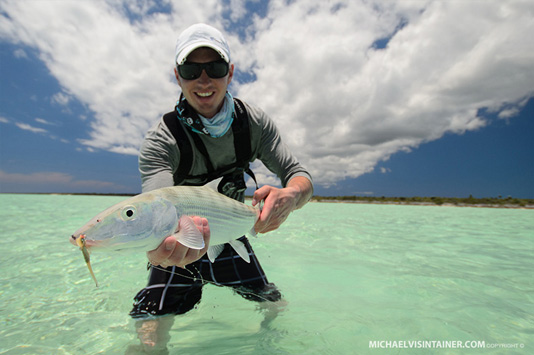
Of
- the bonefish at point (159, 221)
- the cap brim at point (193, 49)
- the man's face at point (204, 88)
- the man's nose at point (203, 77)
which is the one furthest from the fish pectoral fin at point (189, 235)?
the cap brim at point (193, 49)

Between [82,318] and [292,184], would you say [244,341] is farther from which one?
[82,318]

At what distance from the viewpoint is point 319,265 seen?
5531 mm

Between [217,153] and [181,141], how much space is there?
0.38m

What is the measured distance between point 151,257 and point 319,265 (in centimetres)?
442

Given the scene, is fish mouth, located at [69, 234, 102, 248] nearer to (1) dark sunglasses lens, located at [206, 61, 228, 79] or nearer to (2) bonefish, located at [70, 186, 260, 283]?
(2) bonefish, located at [70, 186, 260, 283]

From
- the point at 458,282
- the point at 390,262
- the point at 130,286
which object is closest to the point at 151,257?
the point at 130,286

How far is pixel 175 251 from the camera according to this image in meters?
1.70

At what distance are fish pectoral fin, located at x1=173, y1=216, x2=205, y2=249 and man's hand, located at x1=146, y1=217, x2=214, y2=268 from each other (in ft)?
0.13

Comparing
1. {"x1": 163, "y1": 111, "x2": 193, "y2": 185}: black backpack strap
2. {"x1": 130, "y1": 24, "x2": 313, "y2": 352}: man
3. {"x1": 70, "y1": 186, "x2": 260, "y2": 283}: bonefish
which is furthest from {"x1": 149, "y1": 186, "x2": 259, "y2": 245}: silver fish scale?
{"x1": 163, "y1": 111, "x2": 193, "y2": 185}: black backpack strap

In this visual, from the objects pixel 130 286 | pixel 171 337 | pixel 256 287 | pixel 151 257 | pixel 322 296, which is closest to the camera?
pixel 151 257

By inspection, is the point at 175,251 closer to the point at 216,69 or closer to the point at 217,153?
the point at 217,153

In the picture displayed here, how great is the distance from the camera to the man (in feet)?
7.98

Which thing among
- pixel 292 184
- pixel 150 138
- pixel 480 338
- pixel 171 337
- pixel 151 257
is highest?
pixel 150 138

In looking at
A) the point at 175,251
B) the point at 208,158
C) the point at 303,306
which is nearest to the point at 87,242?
the point at 175,251
